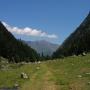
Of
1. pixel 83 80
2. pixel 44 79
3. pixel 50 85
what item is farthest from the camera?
pixel 44 79

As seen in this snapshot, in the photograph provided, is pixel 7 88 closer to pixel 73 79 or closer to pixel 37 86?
pixel 37 86

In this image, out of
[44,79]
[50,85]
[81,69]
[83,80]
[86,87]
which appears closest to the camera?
[86,87]

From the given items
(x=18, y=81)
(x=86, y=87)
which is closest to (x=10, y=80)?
(x=18, y=81)

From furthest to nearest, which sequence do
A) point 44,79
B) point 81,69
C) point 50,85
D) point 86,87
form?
point 81,69, point 44,79, point 50,85, point 86,87

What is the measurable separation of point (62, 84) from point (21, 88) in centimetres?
471

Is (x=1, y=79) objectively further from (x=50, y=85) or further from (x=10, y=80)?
(x=50, y=85)

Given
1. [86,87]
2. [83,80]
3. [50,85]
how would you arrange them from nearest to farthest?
[86,87] < [50,85] < [83,80]

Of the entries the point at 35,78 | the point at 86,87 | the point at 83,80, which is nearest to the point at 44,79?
the point at 35,78

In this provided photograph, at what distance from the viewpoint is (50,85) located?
41.1 meters

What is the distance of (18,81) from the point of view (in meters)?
45.4

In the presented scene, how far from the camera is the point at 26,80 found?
4644 cm

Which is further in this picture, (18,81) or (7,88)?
(18,81)

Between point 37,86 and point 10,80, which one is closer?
point 37,86

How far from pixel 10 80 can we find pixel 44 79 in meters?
4.14
